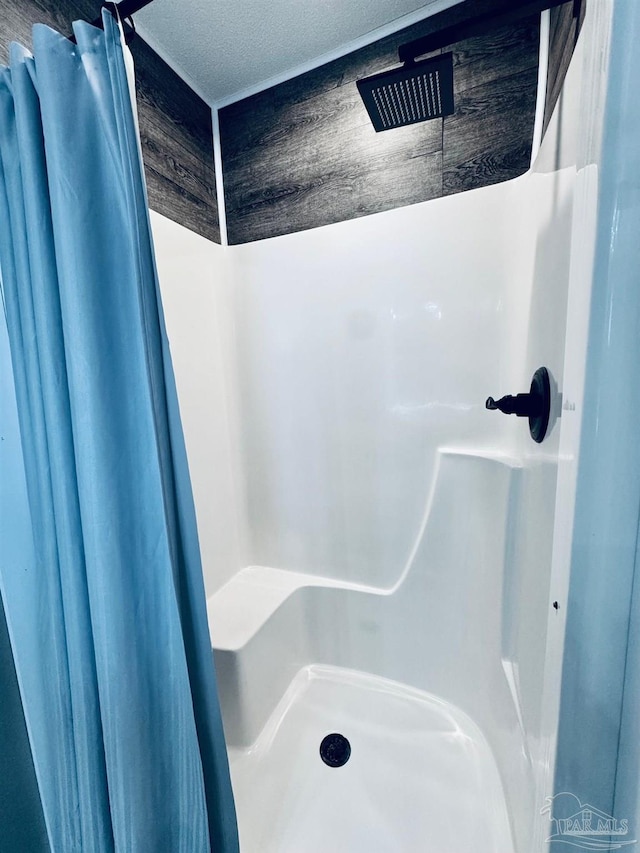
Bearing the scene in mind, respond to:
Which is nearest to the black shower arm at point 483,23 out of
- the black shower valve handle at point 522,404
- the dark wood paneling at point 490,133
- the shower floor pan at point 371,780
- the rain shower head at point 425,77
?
the rain shower head at point 425,77

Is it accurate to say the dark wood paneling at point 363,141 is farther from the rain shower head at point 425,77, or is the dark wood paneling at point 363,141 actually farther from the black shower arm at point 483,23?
the black shower arm at point 483,23

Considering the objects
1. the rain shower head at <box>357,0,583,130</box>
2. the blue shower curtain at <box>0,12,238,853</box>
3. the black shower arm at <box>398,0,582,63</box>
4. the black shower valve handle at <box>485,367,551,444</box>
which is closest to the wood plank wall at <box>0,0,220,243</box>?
the blue shower curtain at <box>0,12,238,853</box>

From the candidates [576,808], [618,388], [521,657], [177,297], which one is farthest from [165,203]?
[521,657]

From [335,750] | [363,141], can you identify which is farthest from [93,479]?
[363,141]

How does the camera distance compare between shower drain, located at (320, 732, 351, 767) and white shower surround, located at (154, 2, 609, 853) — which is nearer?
white shower surround, located at (154, 2, 609, 853)

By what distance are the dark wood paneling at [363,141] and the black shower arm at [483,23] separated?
414mm

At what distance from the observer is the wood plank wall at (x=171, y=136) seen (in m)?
0.95

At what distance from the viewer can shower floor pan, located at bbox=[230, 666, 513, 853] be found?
36.5 inches

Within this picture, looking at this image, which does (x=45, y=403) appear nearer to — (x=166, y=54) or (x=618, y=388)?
(x=618, y=388)

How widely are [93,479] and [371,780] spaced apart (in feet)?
4.24

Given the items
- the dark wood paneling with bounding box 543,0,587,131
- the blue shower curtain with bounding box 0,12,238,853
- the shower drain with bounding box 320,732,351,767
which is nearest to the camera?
the blue shower curtain with bounding box 0,12,238,853

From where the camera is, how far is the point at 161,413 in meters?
0.66

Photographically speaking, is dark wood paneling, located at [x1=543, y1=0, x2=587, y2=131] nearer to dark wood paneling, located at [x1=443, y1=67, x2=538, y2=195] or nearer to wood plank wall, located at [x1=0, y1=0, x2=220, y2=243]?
dark wood paneling, located at [x1=443, y1=67, x2=538, y2=195]

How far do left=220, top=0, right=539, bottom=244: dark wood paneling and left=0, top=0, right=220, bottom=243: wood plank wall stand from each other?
0.09m
